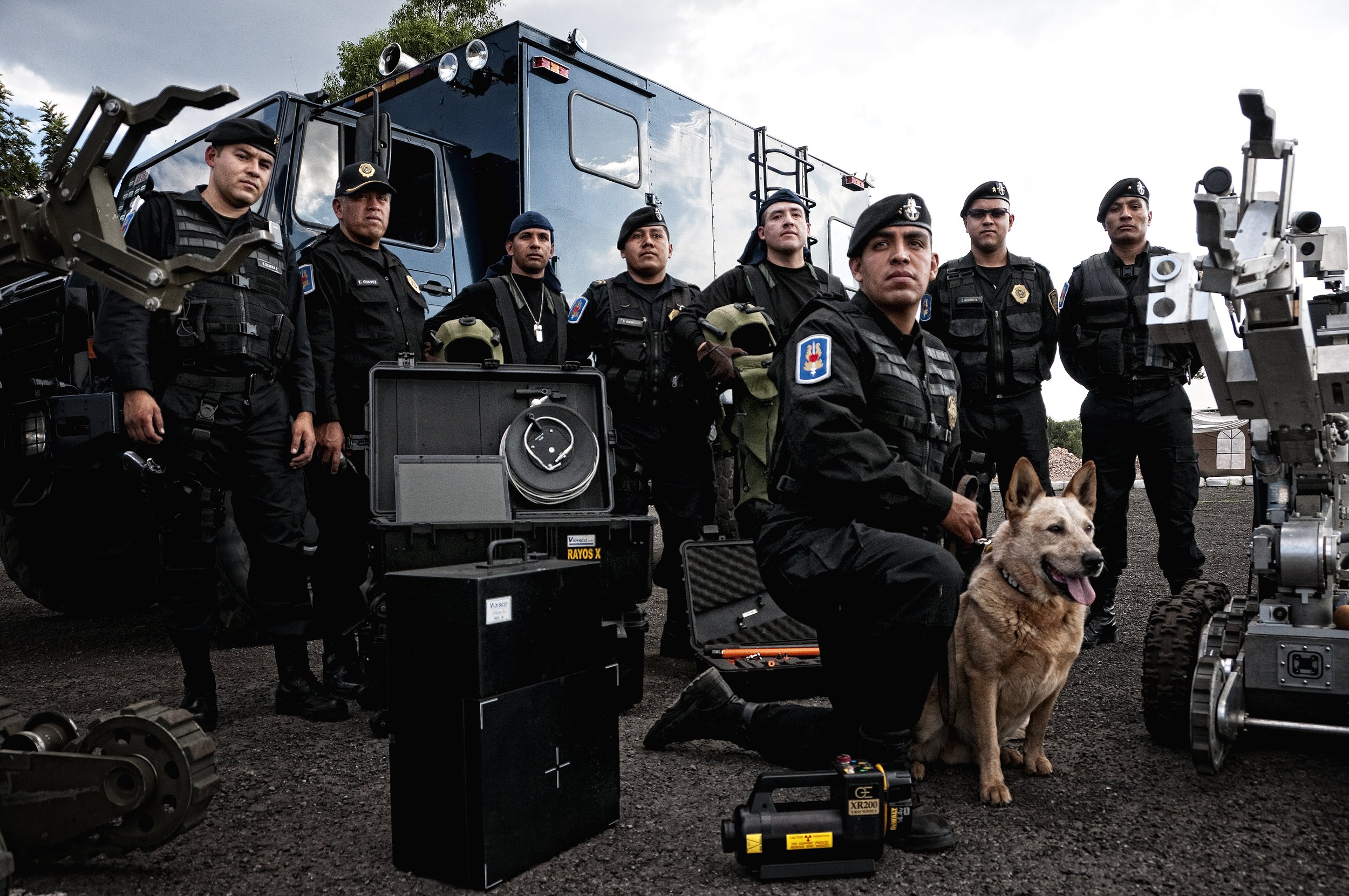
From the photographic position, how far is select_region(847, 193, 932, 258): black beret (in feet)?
9.20

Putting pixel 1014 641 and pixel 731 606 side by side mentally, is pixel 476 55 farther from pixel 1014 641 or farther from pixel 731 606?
pixel 1014 641

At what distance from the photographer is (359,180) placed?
13.5ft

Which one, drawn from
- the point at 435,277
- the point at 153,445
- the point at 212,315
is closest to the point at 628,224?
the point at 435,277

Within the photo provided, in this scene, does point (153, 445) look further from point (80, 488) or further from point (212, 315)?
point (80, 488)

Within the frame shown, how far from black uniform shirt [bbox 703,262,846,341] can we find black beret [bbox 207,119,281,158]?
2.02 meters

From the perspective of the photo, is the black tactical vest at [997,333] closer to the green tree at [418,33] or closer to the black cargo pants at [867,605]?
the black cargo pants at [867,605]

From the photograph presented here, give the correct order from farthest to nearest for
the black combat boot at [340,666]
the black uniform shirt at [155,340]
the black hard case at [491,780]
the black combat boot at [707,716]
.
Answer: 1. the black combat boot at [340,666]
2. the black uniform shirt at [155,340]
3. the black combat boot at [707,716]
4. the black hard case at [491,780]

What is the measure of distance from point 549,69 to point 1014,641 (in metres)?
4.57

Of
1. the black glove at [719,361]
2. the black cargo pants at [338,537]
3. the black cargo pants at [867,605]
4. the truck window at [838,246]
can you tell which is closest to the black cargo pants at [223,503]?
the black cargo pants at [338,537]

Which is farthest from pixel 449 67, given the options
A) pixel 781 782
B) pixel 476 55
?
pixel 781 782

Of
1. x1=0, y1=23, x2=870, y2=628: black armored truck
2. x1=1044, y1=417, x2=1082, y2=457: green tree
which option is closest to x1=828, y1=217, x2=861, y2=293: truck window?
x1=0, y1=23, x2=870, y2=628: black armored truck

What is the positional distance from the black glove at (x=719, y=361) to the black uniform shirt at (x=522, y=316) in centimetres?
75

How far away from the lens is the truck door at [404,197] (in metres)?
5.25

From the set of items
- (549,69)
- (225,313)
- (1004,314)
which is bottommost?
(225,313)
